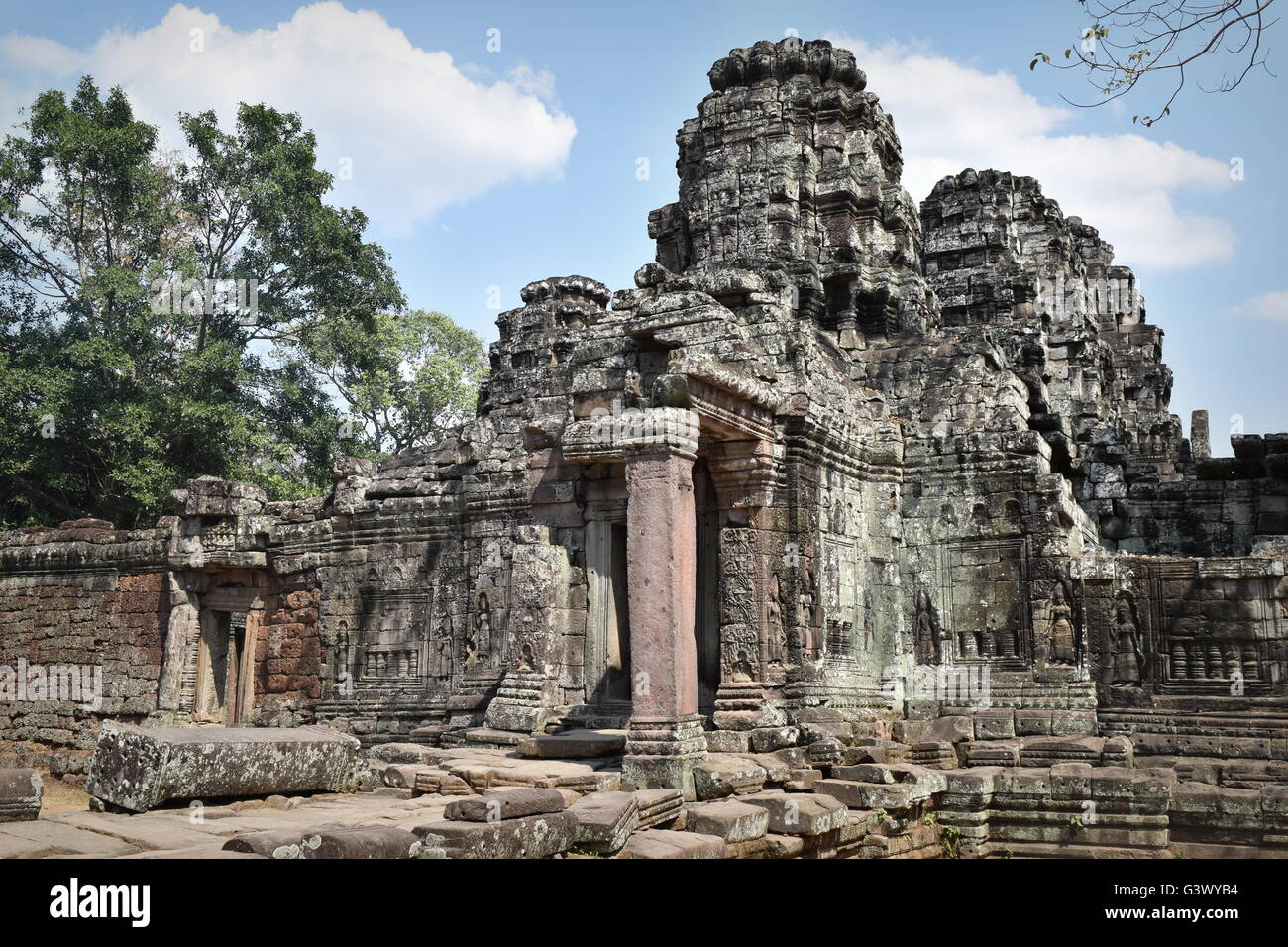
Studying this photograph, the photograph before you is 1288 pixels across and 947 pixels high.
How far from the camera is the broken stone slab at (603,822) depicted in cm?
667

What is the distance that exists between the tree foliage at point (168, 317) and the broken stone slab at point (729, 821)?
63.0 ft

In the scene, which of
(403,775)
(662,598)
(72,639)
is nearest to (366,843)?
(403,775)

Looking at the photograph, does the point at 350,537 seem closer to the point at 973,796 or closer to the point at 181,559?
the point at 181,559

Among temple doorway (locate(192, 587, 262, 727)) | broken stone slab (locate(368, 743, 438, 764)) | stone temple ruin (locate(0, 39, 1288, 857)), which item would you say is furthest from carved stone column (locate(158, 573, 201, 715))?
broken stone slab (locate(368, 743, 438, 764))

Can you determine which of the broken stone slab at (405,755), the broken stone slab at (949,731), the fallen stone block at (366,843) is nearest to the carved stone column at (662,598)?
the broken stone slab at (405,755)

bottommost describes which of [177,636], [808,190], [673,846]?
[673,846]

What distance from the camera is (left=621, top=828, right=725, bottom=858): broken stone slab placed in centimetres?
676

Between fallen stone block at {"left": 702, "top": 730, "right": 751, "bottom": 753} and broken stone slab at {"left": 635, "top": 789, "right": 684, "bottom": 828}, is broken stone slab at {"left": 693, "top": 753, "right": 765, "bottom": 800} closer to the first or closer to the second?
broken stone slab at {"left": 635, "top": 789, "right": 684, "bottom": 828}

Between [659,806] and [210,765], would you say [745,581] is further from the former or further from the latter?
[210,765]

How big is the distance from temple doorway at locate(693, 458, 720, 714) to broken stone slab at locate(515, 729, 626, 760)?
4.83ft

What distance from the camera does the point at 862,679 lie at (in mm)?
12117

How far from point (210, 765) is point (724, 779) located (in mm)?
3613

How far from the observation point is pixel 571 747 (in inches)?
387
